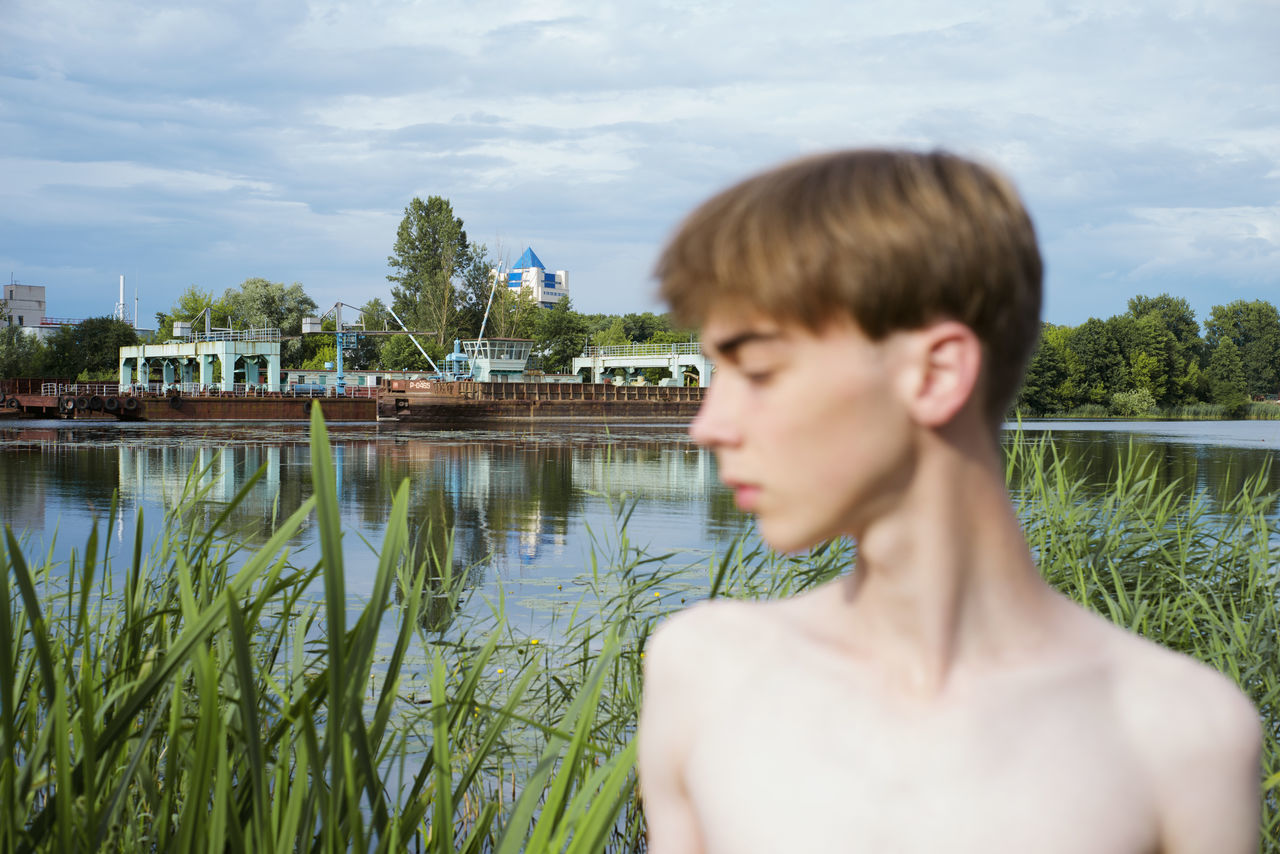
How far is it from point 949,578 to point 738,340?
0.73 ft

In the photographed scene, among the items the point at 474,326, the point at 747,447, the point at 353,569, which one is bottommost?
the point at 353,569

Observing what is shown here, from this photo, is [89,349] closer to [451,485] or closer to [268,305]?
[268,305]

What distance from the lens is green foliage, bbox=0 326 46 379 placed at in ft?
174

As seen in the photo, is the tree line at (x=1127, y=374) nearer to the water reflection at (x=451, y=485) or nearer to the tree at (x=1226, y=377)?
the tree at (x=1226, y=377)

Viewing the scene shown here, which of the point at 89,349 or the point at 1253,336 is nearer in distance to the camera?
the point at 89,349

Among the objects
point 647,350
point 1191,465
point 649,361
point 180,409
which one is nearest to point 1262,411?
point 647,350

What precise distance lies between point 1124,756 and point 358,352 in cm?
6568

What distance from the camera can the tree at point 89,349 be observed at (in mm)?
56062

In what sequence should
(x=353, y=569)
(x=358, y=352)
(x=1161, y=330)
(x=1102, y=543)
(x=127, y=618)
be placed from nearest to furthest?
1. (x=127, y=618)
2. (x=1102, y=543)
3. (x=353, y=569)
4. (x=358, y=352)
5. (x=1161, y=330)

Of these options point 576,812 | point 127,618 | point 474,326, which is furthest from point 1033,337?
point 474,326

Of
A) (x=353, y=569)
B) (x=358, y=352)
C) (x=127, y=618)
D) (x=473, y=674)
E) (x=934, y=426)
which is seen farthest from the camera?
(x=358, y=352)

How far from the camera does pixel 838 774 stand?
75 cm

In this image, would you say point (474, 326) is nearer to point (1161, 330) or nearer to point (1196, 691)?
point (1161, 330)

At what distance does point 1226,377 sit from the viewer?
72.6 metres
